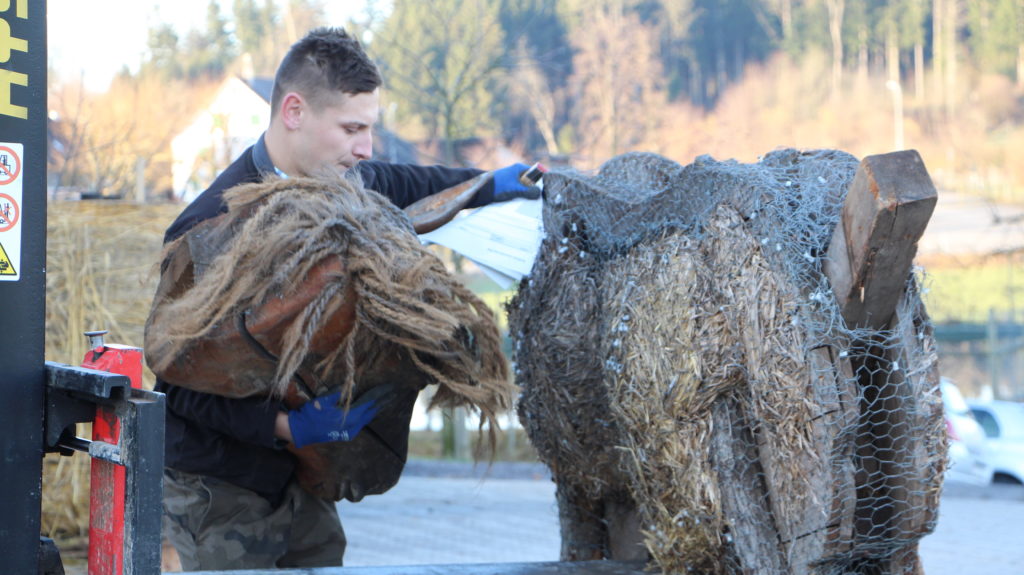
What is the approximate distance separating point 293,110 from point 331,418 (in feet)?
3.32

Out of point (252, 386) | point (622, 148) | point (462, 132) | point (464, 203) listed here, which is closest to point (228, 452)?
point (252, 386)

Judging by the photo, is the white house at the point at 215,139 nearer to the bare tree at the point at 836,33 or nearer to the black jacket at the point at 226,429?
the black jacket at the point at 226,429

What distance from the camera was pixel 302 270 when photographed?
2.38 m

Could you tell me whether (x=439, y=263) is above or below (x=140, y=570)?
above

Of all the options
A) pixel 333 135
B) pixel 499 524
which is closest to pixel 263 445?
pixel 333 135

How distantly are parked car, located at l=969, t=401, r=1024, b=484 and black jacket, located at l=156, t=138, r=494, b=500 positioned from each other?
9.83 metres

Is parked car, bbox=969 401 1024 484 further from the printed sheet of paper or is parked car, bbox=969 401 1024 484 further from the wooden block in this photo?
the wooden block

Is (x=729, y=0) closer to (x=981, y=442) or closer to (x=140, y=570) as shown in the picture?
(x=981, y=442)

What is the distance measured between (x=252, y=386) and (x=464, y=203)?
117cm

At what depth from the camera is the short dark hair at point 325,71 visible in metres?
3.13

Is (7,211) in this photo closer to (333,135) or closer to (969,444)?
(333,135)

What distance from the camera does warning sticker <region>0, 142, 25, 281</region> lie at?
6.13ft

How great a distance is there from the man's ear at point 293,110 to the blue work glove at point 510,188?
78 cm

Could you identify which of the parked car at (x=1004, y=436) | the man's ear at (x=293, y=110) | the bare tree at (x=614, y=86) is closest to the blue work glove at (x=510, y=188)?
the man's ear at (x=293, y=110)
